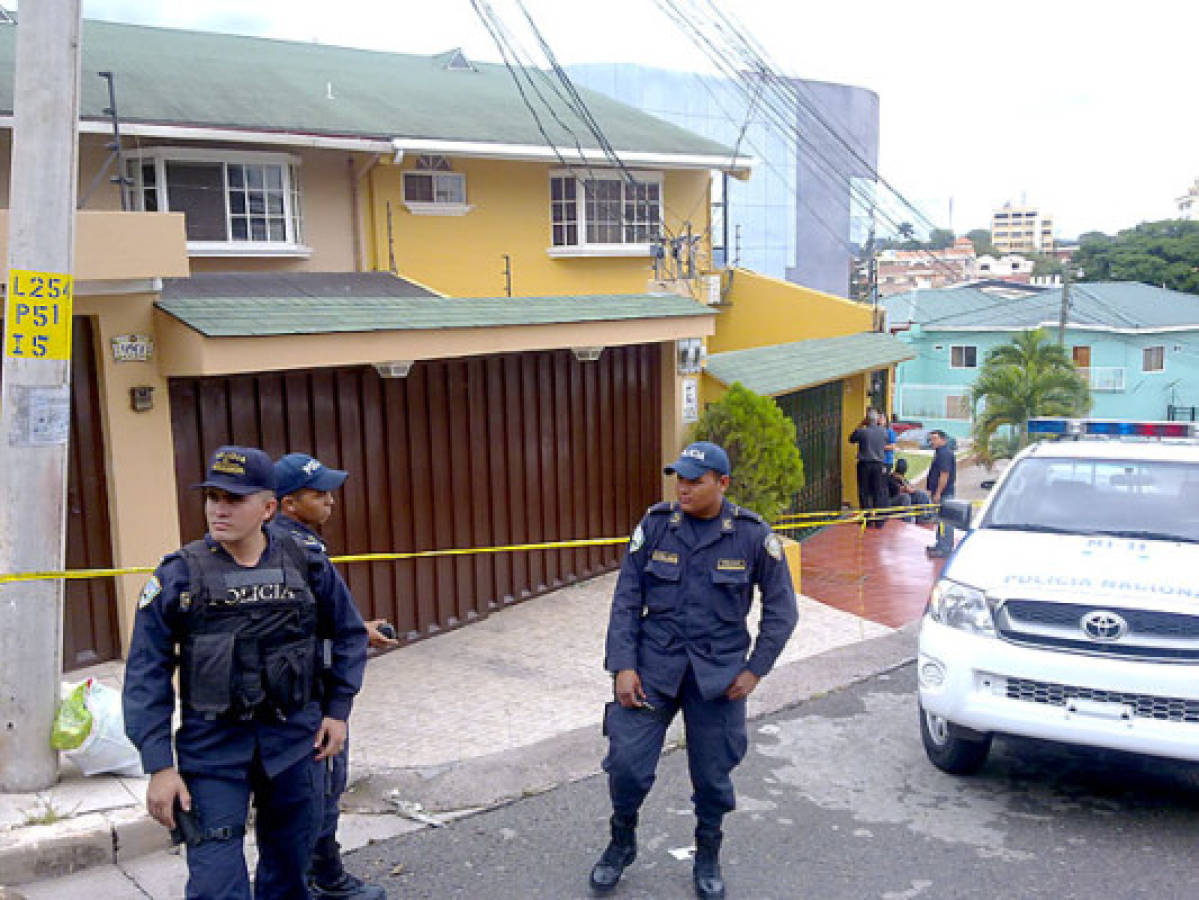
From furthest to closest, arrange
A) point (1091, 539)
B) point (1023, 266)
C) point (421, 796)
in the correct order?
point (1023, 266) < point (1091, 539) < point (421, 796)

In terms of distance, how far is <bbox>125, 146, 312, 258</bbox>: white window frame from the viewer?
11.2m

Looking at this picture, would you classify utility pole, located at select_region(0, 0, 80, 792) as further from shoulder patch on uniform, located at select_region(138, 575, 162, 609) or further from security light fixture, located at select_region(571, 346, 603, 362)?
security light fixture, located at select_region(571, 346, 603, 362)

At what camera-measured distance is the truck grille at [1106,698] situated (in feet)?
15.7

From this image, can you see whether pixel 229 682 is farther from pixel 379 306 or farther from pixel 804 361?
pixel 804 361

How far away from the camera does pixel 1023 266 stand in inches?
4624

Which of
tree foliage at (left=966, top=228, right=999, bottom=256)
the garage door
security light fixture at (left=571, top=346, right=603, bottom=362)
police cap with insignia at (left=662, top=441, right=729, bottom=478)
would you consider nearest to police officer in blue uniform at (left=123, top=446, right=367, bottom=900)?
police cap with insignia at (left=662, top=441, right=729, bottom=478)

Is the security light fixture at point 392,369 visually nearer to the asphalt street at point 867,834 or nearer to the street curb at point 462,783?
the street curb at point 462,783

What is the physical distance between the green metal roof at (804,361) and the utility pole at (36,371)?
722 cm

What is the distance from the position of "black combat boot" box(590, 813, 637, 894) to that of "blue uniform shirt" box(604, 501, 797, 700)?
0.58 metres

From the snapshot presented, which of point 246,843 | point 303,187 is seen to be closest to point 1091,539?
point 246,843

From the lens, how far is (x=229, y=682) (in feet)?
10.9

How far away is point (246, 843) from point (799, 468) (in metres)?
6.72

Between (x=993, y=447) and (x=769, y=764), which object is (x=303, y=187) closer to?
(x=769, y=764)

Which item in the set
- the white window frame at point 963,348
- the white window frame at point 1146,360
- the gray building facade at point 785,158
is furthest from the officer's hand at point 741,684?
the white window frame at point 963,348
